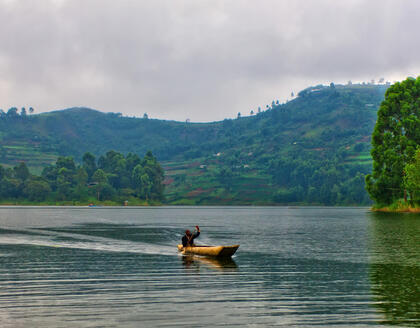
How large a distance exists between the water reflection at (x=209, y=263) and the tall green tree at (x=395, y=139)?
388 feet

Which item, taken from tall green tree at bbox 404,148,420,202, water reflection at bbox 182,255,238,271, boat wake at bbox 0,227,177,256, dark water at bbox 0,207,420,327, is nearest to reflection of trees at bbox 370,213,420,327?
dark water at bbox 0,207,420,327

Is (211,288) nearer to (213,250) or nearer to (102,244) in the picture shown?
(213,250)

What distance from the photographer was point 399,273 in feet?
138

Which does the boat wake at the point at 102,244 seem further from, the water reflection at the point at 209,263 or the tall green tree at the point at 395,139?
the tall green tree at the point at 395,139

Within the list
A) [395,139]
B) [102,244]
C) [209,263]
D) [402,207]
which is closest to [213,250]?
[209,263]

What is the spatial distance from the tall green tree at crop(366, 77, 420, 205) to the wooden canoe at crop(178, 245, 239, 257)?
383ft

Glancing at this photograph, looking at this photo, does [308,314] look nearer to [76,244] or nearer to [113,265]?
[113,265]

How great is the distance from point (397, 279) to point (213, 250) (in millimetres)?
20294

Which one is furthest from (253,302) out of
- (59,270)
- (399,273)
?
(59,270)

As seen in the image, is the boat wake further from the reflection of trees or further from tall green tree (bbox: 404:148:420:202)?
tall green tree (bbox: 404:148:420:202)

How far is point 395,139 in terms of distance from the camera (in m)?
165

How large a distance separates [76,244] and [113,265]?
25700 millimetres

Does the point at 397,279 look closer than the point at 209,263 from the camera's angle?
Yes

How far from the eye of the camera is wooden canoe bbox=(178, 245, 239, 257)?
5253cm
